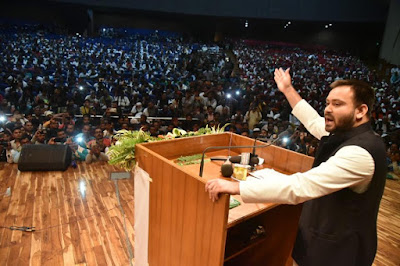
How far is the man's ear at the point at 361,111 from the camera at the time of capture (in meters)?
1.04

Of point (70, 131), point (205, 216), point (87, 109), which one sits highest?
point (205, 216)

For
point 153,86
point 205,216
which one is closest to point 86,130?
point 153,86

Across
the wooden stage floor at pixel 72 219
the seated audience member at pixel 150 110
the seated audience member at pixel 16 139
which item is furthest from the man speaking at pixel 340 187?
the seated audience member at pixel 150 110

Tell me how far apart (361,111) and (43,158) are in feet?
13.7

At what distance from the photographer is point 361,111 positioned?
41.2 inches

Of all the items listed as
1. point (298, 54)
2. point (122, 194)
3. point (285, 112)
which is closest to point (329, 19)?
point (298, 54)

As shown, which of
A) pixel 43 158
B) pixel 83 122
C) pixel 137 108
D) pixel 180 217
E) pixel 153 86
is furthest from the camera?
pixel 153 86

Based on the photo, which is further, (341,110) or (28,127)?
(28,127)

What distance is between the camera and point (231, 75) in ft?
23.0

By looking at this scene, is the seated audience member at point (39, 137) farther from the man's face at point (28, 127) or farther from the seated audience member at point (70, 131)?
the seated audience member at point (70, 131)

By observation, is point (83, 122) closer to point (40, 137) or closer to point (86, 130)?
point (86, 130)

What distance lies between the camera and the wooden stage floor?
7.47ft

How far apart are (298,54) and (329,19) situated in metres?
1.00

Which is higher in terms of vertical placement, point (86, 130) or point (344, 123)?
point (344, 123)
